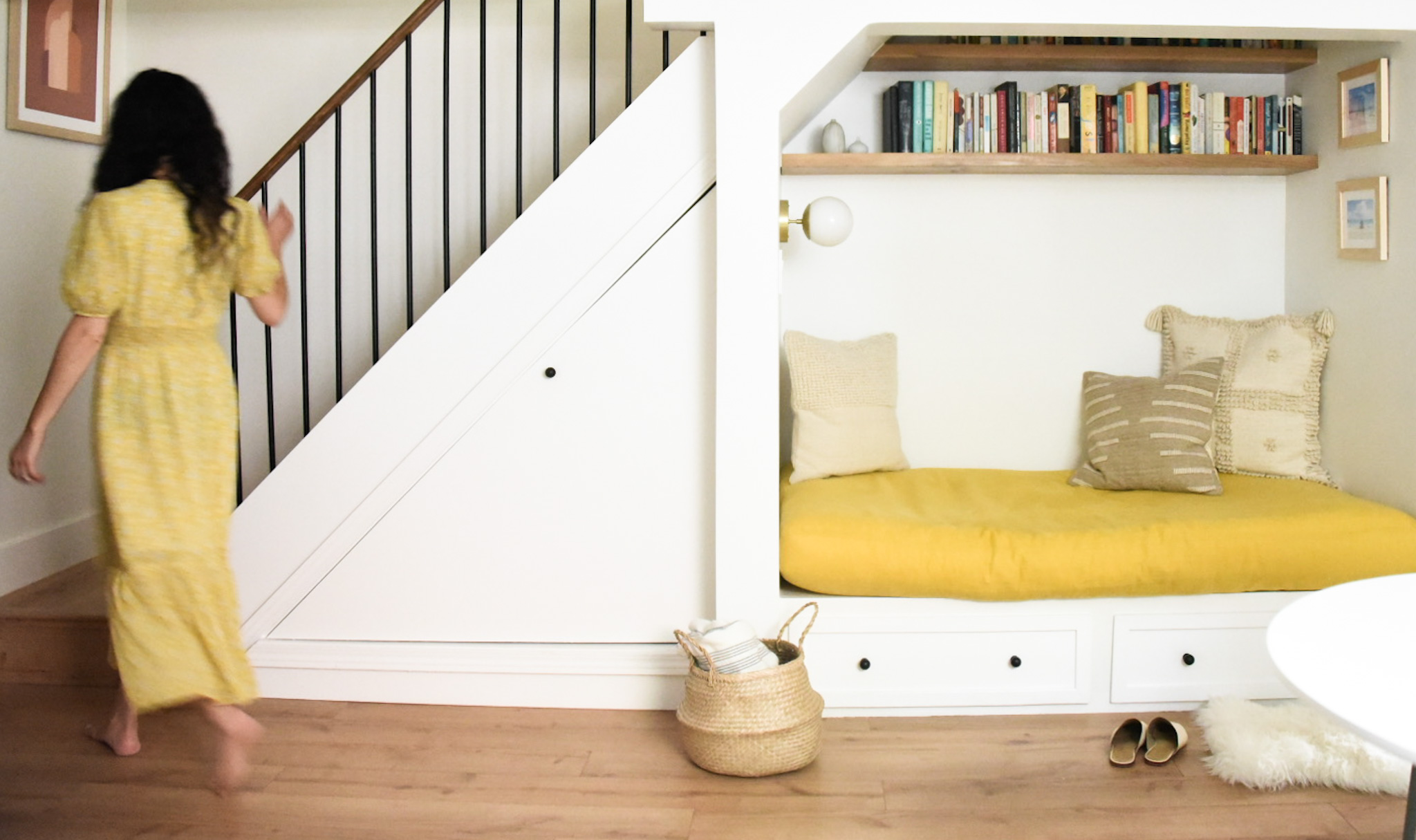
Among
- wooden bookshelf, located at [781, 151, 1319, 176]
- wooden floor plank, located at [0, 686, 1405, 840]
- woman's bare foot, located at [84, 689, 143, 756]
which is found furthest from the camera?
wooden bookshelf, located at [781, 151, 1319, 176]

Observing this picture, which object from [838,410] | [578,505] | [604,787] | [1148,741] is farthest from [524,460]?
[1148,741]

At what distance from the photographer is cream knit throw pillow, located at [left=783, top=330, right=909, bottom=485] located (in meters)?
3.54

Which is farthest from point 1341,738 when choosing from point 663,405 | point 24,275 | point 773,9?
point 24,275

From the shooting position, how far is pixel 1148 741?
276cm

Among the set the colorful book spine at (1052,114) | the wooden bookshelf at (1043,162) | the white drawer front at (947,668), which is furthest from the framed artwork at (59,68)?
the colorful book spine at (1052,114)

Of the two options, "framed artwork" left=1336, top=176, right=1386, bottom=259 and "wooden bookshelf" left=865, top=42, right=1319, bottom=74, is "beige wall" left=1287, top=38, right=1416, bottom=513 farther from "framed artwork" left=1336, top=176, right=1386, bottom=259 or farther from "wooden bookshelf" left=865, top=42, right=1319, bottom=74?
"wooden bookshelf" left=865, top=42, right=1319, bottom=74

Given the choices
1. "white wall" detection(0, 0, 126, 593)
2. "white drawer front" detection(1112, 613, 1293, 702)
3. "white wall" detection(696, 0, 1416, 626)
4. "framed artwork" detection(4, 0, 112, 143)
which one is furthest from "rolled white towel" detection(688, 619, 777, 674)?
"framed artwork" detection(4, 0, 112, 143)

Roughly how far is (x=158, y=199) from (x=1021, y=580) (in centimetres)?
213

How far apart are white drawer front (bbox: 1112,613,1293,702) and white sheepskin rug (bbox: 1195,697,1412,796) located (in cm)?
19

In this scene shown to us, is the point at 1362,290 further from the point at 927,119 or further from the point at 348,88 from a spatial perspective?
the point at 348,88

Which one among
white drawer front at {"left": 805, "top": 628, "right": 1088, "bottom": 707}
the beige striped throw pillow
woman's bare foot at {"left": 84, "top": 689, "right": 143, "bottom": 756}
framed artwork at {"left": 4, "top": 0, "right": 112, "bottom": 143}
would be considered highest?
framed artwork at {"left": 4, "top": 0, "right": 112, "bottom": 143}

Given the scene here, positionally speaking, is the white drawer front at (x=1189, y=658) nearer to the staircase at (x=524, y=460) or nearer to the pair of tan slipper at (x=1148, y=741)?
the pair of tan slipper at (x=1148, y=741)

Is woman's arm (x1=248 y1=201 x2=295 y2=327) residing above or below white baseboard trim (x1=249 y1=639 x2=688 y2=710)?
above

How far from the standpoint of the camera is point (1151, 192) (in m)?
3.78
